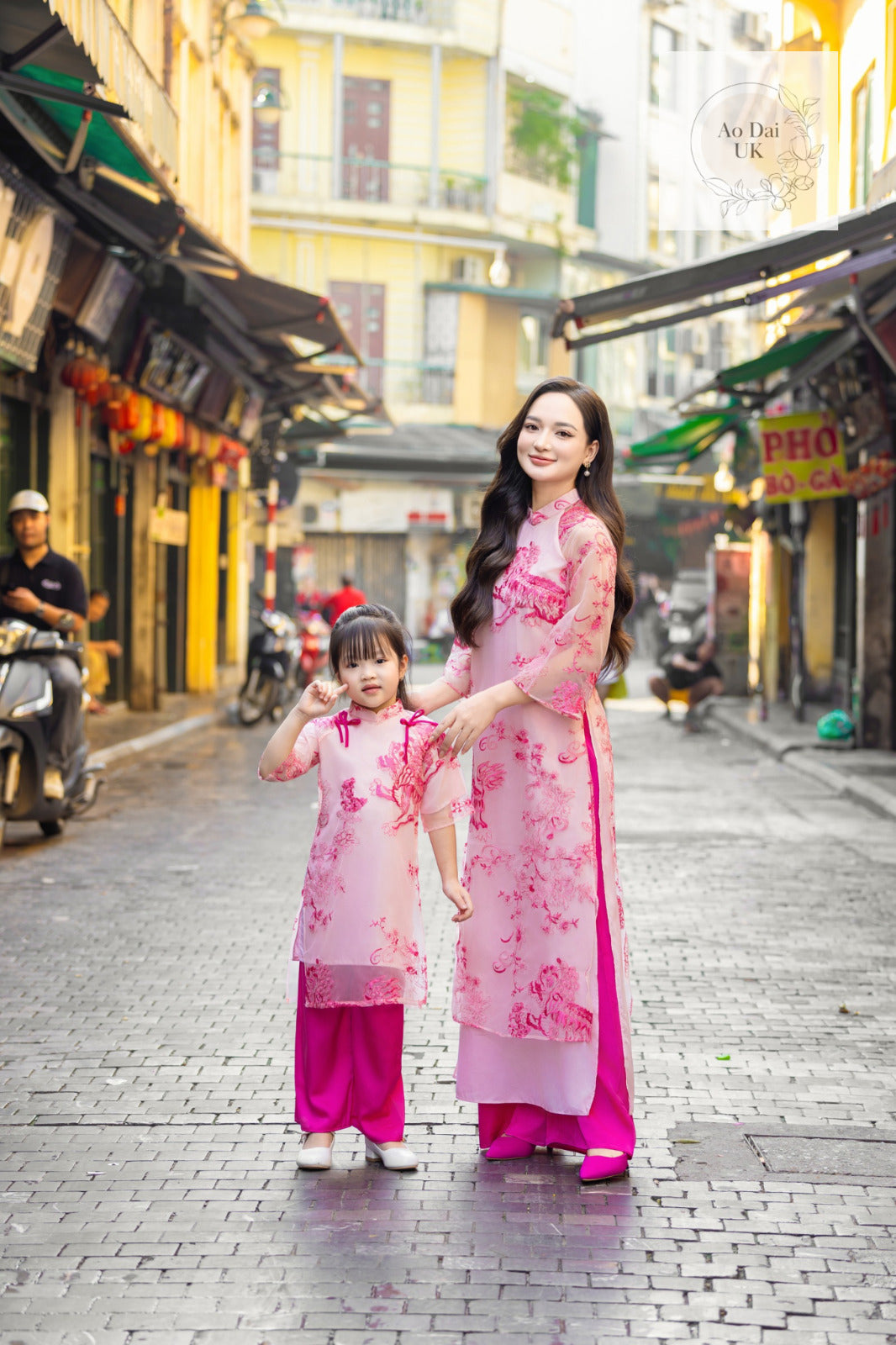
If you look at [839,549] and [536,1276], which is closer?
[536,1276]

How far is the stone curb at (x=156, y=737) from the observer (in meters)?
14.3

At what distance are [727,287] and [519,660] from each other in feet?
22.5

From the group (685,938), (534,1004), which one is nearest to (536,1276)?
(534,1004)

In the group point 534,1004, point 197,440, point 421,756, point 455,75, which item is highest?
point 455,75

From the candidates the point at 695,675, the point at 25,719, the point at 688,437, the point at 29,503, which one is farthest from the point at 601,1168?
the point at 688,437

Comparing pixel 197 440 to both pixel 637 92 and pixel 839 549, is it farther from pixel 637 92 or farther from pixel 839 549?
pixel 637 92

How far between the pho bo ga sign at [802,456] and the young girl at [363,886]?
560 inches

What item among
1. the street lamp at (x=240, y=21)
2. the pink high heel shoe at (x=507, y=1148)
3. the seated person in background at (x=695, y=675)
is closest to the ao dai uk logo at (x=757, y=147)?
the pink high heel shoe at (x=507, y=1148)

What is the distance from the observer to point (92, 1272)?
11.4 ft

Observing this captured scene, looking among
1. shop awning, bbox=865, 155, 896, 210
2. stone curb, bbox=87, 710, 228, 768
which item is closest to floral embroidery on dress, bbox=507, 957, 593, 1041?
shop awning, bbox=865, 155, 896, 210

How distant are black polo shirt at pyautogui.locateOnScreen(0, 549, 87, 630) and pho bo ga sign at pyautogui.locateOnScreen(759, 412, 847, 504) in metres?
10.0

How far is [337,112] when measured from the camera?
37.4 metres

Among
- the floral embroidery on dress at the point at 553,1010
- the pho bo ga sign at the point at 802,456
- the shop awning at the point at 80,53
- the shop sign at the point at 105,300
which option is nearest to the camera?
the floral embroidery on dress at the point at 553,1010

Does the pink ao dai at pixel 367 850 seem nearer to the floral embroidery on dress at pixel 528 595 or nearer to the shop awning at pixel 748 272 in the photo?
the floral embroidery on dress at pixel 528 595
